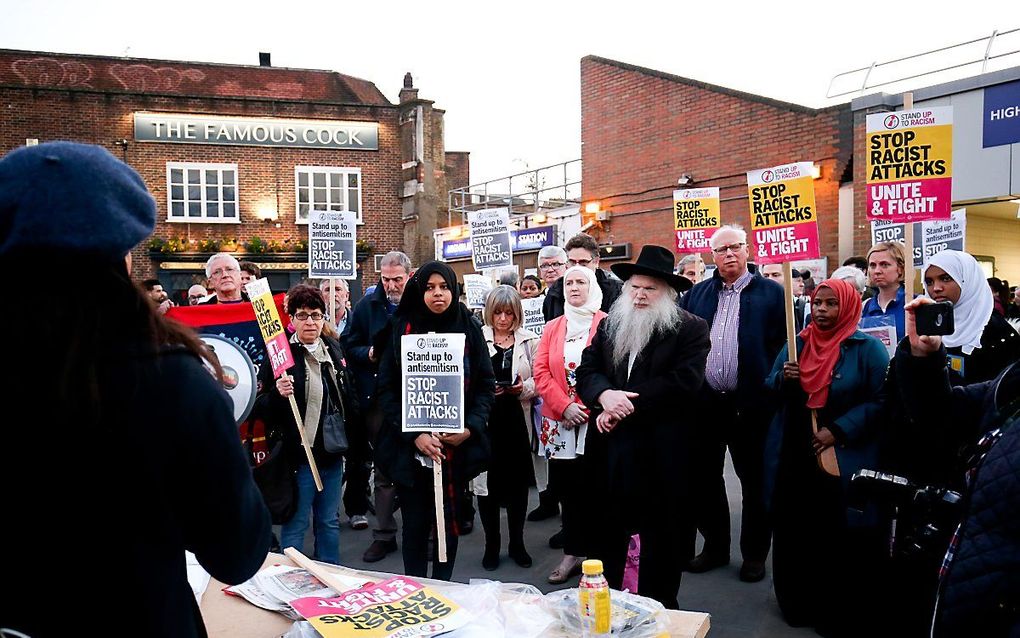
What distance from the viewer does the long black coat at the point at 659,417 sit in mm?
3600

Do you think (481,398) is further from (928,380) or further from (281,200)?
(281,200)

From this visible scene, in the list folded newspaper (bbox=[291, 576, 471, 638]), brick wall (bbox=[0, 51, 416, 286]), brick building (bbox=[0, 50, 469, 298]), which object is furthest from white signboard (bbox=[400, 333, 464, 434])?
brick wall (bbox=[0, 51, 416, 286])

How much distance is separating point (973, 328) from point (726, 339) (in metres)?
1.35

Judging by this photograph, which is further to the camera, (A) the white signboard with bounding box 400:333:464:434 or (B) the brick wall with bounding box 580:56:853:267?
(B) the brick wall with bounding box 580:56:853:267

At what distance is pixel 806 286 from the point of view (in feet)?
28.7

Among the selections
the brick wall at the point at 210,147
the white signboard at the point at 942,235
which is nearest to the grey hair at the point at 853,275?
the white signboard at the point at 942,235

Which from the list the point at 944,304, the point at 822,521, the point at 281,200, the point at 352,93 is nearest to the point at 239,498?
the point at 944,304

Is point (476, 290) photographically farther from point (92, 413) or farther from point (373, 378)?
point (92, 413)

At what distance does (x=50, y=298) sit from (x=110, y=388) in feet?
0.52

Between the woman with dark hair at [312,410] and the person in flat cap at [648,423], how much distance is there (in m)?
1.47

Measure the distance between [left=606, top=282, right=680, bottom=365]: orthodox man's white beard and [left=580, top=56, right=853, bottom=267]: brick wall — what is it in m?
9.56

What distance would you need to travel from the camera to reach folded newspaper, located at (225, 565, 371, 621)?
2.14 metres

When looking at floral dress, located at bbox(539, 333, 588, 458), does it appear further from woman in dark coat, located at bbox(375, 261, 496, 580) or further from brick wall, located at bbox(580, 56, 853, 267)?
brick wall, located at bbox(580, 56, 853, 267)

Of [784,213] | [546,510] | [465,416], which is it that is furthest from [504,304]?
[784,213]
